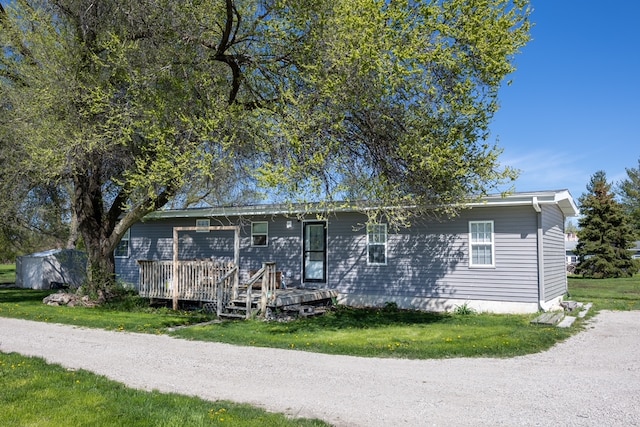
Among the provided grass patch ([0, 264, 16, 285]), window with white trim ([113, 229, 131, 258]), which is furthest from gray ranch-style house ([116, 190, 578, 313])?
grass patch ([0, 264, 16, 285])

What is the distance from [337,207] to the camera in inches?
448

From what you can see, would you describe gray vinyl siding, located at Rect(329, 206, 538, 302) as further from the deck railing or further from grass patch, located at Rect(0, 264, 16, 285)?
grass patch, located at Rect(0, 264, 16, 285)

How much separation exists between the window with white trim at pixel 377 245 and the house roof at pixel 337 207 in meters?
0.96

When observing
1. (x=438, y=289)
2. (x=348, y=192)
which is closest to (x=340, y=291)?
(x=438, y=289)

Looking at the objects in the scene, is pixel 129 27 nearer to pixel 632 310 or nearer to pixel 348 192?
pixel 348 192

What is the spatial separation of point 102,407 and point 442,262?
10.5 metres

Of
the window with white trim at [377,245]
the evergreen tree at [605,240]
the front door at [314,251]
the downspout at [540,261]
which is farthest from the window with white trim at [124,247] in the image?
the evergreen tree at [605,240]

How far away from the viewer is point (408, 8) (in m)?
9.10

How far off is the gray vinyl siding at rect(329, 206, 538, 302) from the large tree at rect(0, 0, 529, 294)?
3589 millimetres

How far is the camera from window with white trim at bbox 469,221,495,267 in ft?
44.5

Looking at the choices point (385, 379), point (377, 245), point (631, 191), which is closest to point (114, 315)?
point (377, 245)

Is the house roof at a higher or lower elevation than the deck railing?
higher

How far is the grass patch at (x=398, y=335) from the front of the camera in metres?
8.70

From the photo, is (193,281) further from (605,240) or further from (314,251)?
(605,240)
